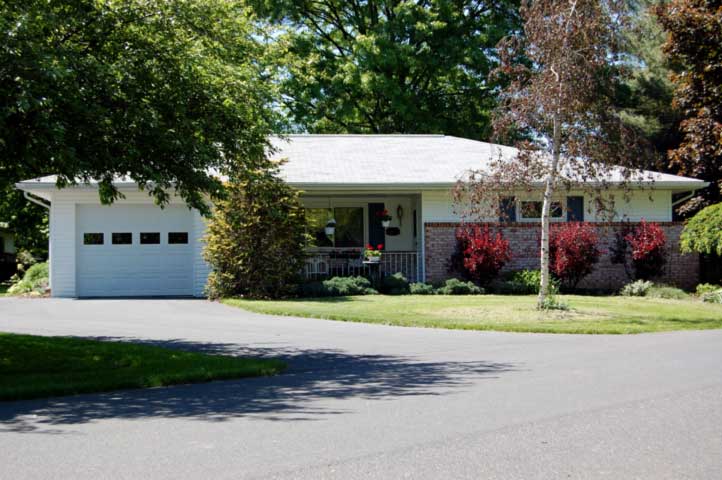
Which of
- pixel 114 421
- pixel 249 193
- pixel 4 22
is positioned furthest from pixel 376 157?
pixel 114 421

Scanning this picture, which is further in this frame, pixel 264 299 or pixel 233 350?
pixel 264 299

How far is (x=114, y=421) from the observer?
23.6ft

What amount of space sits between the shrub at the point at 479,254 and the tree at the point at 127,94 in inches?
453

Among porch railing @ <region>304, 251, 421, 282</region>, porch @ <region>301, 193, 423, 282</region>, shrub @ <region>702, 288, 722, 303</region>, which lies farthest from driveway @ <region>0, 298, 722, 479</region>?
porch @ <region>301, 193, 423, 282</region>

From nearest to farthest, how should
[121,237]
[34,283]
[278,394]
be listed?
[278,394] < [121,237] < [34,283]

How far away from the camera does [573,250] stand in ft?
74.7

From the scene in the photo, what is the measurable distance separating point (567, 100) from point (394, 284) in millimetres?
8213

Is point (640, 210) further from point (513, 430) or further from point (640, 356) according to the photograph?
point (513, 430)

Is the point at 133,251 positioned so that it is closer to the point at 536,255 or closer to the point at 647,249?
the point at 536,255

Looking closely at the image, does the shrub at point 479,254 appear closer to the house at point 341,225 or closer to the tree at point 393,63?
the house at point 341,225

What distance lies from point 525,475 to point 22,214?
33.0 m

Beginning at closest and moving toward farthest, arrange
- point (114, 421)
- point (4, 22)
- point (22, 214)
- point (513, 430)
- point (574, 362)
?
1. point (513, 430)
2. point (114, 421)
3. point (4, 22)
4. point (574, 362)
5. point (22, 214)

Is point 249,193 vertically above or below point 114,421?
above

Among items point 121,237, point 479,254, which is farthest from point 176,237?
point 479,254
